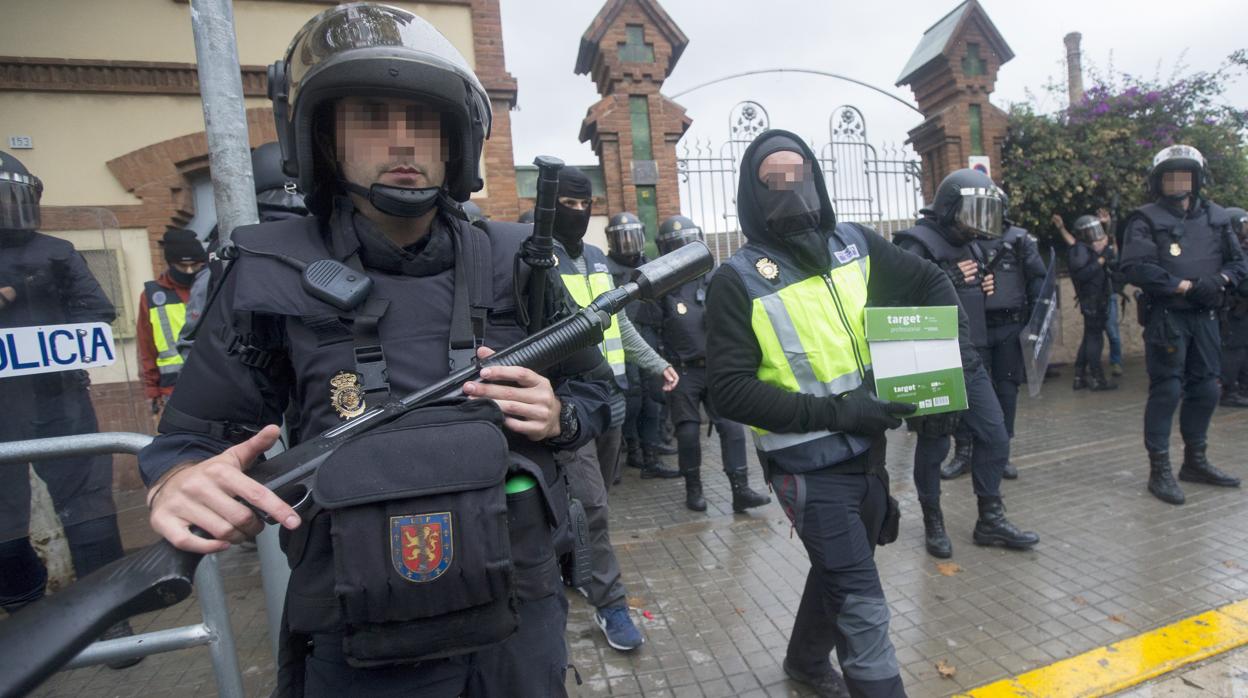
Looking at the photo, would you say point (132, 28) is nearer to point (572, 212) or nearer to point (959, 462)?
point (572, 212)

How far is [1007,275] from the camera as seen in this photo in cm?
456

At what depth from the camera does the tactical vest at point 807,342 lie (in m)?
2.16

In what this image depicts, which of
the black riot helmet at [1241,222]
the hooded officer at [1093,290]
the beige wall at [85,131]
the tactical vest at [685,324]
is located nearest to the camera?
the tactical vest at [685,324]

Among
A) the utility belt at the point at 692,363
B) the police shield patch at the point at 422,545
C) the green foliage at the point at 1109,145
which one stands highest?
the green foliage at the point at 1109,145

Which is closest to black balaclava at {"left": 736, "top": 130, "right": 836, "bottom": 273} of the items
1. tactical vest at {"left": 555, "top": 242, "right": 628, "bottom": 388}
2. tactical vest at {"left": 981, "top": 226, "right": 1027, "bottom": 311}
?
tactical vest at {"left": 555, "top": 242, "right": 628, "bottom": 388}

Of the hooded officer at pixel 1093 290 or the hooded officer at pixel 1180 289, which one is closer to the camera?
the hooded officer at pixel 1180 289

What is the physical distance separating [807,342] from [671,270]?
0.78 m

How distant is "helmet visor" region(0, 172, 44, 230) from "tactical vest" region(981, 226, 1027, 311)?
526cm

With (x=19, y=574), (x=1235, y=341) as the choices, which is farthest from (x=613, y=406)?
(x=1235, y=341)

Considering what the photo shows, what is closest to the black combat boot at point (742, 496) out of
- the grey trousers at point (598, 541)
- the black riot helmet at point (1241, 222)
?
the grey trousers at point (598, 541)

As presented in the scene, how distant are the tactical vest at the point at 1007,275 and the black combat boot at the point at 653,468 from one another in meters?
2.82

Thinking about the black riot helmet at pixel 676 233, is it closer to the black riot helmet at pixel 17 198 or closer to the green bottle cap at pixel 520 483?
the black riot helmet at pixel 17 198

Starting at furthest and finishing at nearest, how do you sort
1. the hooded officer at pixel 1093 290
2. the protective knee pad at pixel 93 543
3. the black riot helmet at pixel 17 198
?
the hooded officer at pixel 1093 290 < the protective knee pad at pixel 93 543 < the black riot helmet at pixel 17 198

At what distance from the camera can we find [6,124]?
5676 millimetres
